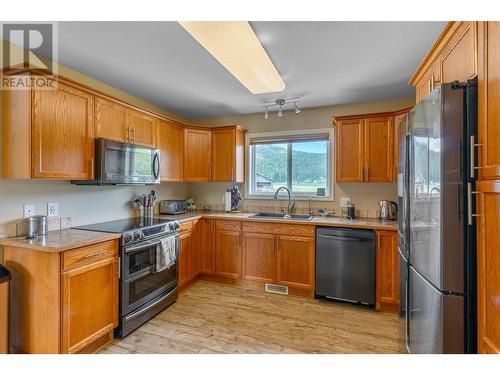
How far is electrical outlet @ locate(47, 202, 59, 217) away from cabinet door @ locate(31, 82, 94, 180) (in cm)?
40

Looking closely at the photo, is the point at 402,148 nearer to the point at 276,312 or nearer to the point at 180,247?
the point at 276,312

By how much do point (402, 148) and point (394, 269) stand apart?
140 centimetres

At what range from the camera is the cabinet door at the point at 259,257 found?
307 centimetres

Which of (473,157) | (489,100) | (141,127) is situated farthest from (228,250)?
(489,100)

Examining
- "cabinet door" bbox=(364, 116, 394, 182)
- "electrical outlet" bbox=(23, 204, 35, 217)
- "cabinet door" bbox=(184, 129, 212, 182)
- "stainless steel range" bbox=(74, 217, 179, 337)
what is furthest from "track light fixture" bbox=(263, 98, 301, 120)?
"electrical outlet" bbox=(23, 204, 35, 217)

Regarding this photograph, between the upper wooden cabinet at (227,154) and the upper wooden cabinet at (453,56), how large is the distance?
94.6 inches

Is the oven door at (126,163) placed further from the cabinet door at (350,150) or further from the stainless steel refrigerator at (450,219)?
the stainless steel refrigerator at (450,219)

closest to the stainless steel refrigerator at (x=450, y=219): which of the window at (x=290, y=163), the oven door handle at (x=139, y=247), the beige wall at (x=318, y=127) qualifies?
the beige wall at (x=318, y=127)

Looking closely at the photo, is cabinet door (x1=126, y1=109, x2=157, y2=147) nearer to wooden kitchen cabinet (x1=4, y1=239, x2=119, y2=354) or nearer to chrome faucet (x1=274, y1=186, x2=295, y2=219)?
wooden kitchen cabinet (x1=4, y1=239, x2=119, y2=354)

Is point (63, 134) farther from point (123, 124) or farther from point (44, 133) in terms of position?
point (123, 124)

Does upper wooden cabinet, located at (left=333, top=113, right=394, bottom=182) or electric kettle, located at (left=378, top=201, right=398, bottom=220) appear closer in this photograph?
upper wooden cabinet, located at (left=333, top=113, right=394, bottom=182)

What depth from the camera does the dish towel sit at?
8.14 ft

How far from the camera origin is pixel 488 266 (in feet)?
3.59

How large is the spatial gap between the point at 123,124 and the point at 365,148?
281cm
